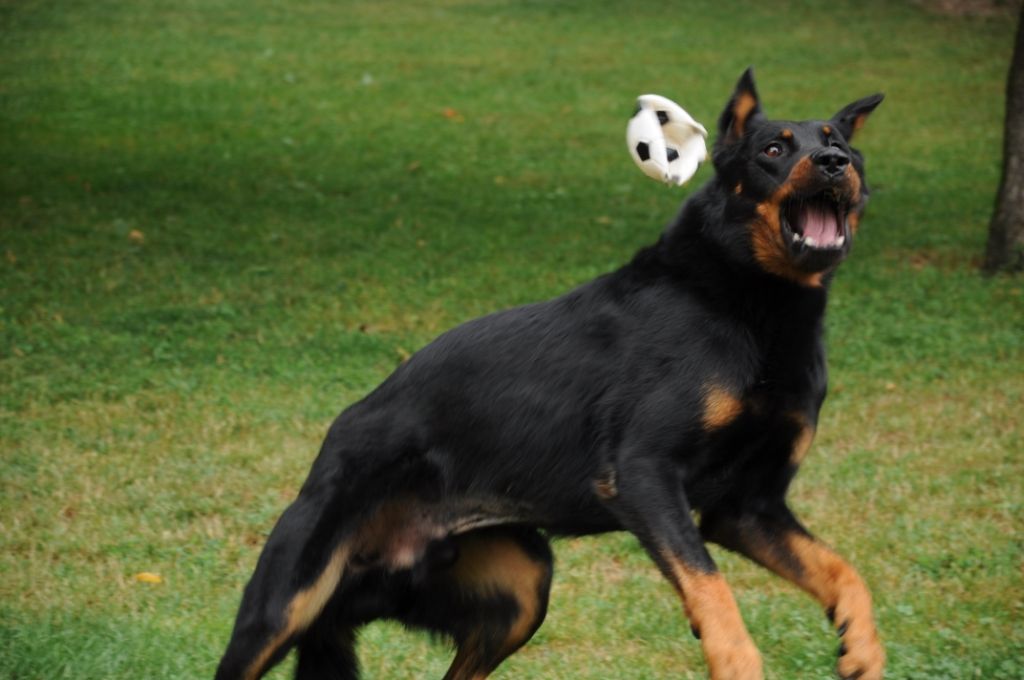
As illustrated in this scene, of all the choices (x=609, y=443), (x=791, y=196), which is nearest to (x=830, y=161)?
(x=791, y=196)

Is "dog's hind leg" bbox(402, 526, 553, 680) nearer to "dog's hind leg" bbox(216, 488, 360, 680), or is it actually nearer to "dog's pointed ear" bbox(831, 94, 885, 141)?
"dog's hind leg" bbox(216, 488, 360, 680)

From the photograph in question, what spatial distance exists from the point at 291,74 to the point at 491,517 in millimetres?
16894

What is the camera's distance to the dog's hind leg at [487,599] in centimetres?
477

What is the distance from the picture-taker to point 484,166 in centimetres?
1606

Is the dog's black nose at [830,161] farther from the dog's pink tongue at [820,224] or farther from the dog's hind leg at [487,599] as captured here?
the dog's hind leg at [487,599]

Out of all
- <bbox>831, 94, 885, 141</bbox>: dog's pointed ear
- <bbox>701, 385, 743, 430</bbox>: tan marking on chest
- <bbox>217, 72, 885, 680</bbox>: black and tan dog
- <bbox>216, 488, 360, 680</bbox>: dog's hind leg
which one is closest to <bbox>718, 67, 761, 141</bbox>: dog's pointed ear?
<bbox>217, 72, 885, 680</bbox>: black and tan dog

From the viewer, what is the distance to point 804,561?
4.39 m

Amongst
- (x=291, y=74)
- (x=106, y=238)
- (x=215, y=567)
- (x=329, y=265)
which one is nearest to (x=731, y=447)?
(x=215, y=567)

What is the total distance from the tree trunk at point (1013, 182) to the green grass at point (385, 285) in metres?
0.41

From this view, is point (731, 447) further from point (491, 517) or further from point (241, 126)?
point (241, 126)

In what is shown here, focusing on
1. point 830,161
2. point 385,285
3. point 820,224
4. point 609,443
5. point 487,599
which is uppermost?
point 830,161

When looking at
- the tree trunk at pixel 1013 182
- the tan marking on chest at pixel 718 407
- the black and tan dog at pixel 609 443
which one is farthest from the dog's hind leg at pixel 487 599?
the tree trunk at pixel 1013 182

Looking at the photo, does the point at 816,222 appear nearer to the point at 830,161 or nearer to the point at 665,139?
the point at 830,161

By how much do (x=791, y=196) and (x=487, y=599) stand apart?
65.4 inches
